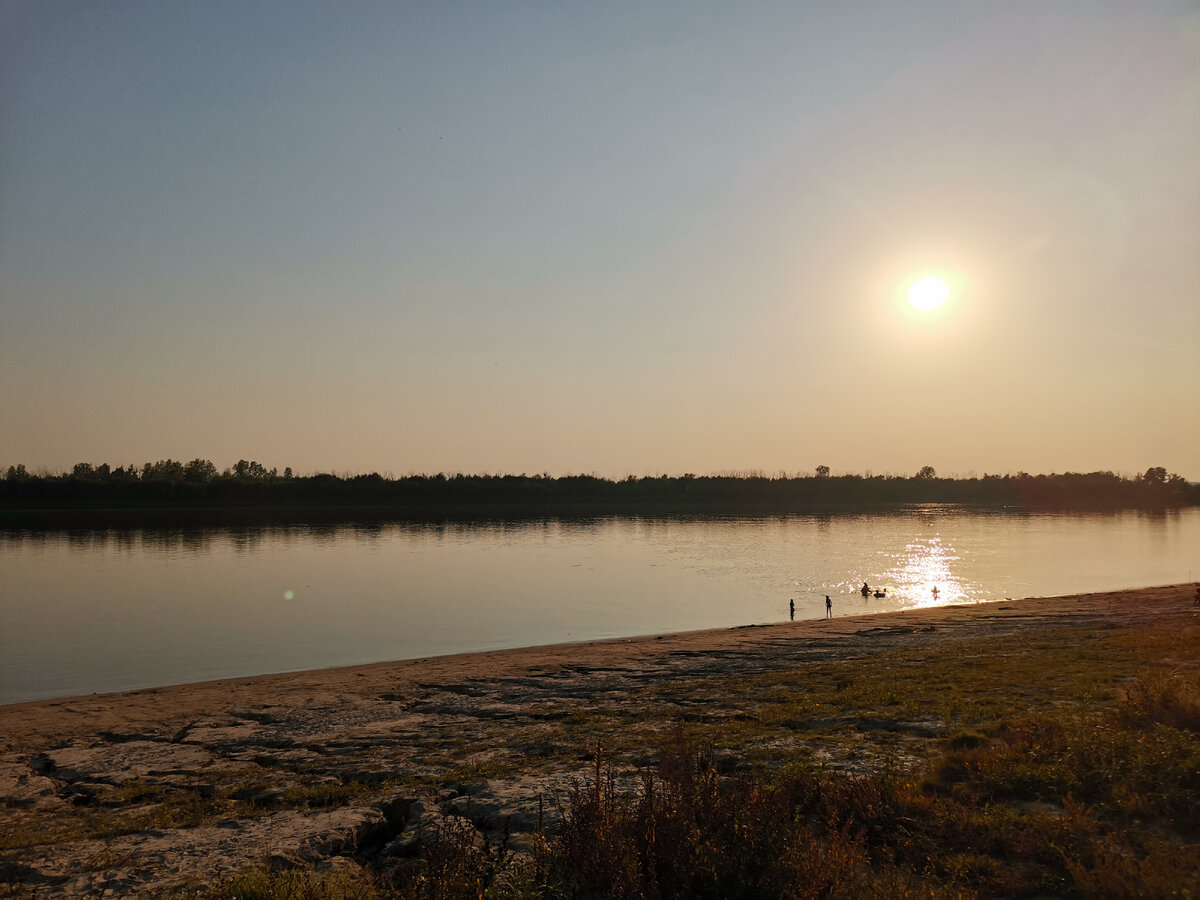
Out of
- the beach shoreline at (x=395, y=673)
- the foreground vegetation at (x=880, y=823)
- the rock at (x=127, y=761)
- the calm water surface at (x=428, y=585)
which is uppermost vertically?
the foreground vegetation at (x=880, y=823)

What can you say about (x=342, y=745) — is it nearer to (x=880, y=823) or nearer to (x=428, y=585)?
(x=880, y=823)

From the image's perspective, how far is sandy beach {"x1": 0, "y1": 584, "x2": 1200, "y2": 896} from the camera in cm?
796

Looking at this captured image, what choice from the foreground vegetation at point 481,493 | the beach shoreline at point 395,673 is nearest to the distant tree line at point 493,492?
the foreground vegetation at point 481,493

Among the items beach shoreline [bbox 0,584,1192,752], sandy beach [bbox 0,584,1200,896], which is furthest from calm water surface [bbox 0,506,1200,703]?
sandy beach [bbox 0,584,1200,896]

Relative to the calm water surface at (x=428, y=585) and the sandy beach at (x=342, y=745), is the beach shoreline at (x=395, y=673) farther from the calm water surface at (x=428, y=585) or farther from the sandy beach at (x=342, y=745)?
the calm water surface at (x=428, y=585)

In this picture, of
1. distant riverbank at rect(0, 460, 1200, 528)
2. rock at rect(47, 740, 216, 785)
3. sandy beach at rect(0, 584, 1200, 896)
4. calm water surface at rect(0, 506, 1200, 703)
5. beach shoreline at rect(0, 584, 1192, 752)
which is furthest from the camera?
distant riverbank at rect(0, 460, 1200, 528)

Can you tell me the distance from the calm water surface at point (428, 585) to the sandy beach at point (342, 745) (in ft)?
23.3

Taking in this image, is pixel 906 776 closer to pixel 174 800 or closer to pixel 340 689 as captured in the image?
pixel 174 800

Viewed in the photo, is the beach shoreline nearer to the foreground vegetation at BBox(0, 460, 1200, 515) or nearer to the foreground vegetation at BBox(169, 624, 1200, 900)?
the foreground vegetation at BBox(169, 624, 1200, 900)

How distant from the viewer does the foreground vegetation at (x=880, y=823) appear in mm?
5398

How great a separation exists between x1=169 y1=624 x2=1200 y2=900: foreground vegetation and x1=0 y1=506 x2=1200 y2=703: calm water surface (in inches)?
804

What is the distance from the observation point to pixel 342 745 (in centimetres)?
1288

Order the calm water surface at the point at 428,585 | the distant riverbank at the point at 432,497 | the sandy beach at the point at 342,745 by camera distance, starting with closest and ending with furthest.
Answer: the sandy beach at the point at 342,745 → the calm water surface at the point at 428,585 → the distant riverbank at the point at 432,497

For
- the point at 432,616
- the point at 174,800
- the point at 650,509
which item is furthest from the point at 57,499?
the point at 174,800
